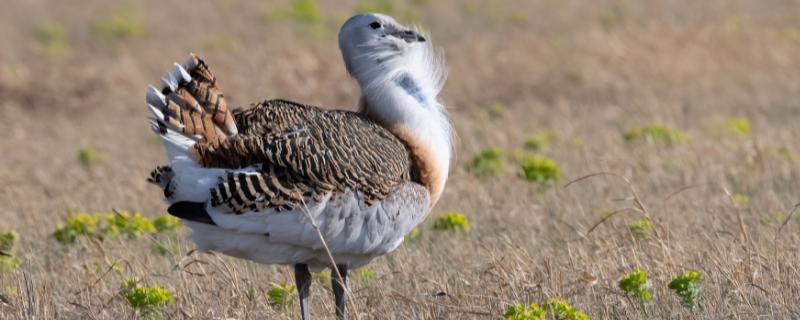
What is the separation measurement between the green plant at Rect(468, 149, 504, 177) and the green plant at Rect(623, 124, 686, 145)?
1.52 metres

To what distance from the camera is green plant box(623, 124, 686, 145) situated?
36.3 ft

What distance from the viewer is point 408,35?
6.16m

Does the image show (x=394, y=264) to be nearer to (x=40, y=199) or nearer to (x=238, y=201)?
(x=238, y=201)

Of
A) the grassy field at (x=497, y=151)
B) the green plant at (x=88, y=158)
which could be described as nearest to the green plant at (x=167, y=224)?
the grassy field at (x=497, y=151)

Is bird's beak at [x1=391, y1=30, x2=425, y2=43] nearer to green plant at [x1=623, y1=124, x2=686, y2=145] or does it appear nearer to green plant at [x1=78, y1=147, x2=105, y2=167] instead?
green plant at [x1=623, y1=124, x2=686, y2=145]

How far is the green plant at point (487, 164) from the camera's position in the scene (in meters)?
10.0

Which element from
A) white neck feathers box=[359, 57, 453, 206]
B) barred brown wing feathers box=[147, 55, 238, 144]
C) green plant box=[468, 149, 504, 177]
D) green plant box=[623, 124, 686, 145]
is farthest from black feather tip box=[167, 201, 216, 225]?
green plant box=[623, 124, 686, 145]

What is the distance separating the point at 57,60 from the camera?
17.0m

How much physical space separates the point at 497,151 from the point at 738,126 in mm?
2808

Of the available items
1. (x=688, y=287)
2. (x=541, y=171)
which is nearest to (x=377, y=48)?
(x=688, y=287)

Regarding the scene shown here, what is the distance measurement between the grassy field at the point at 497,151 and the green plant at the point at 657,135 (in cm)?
2

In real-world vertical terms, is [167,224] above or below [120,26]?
above

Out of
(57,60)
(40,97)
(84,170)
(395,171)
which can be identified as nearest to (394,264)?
(395,171)

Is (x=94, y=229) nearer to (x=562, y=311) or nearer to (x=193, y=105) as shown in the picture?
(x=193, y=105)
